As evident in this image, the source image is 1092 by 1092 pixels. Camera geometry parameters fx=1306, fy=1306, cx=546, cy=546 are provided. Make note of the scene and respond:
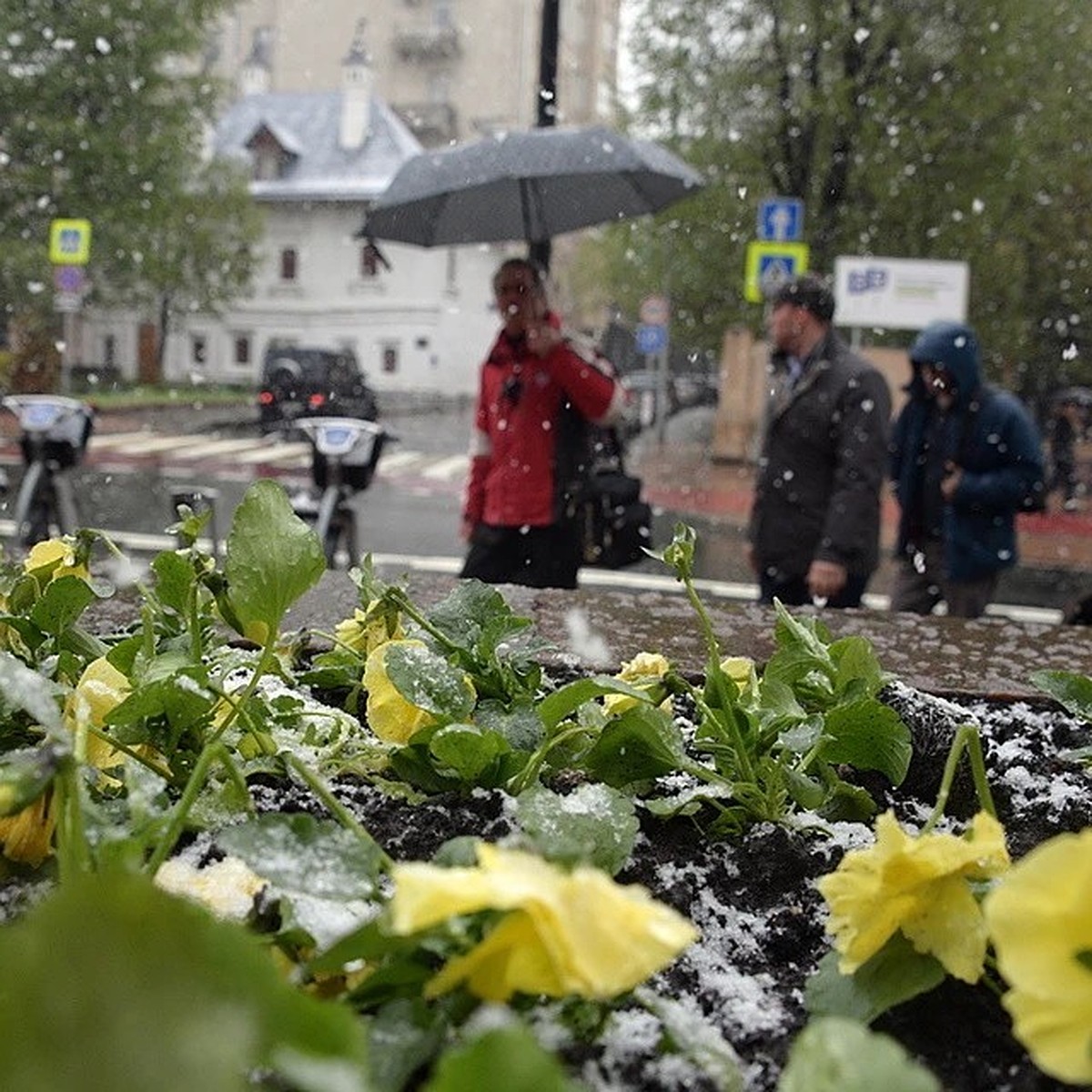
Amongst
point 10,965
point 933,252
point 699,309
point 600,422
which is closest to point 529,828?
point 10,965

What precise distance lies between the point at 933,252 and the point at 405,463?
7.44 m

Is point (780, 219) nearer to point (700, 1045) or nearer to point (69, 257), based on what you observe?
point (69, 257)

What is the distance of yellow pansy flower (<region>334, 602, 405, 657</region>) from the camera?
995 mm

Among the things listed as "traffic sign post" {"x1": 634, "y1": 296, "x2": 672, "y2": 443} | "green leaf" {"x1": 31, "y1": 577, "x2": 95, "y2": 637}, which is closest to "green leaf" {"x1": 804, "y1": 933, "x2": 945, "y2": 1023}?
"green leaf" {"x1": 31, "y1": 577, "x2": 95, "y2": 637}

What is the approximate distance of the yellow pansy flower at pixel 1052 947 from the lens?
16.2 inches

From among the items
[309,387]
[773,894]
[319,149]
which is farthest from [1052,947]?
[319,149]

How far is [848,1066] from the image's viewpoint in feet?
1.25

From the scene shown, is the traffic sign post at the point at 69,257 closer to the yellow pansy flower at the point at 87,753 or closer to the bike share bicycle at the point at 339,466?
the bike share bicycle at the point at 339,466

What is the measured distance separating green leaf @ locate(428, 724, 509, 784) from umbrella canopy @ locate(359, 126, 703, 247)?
4598mm

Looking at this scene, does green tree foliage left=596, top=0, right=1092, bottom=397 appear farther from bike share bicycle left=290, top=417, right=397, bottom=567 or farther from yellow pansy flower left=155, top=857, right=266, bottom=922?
yellow pansy flower left=155, top=857, right=266, bottom=922

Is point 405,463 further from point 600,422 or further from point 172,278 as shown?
point 600,422

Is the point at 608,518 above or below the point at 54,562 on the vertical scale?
below

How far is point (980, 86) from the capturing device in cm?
1523

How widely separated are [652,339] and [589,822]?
2186 cm
